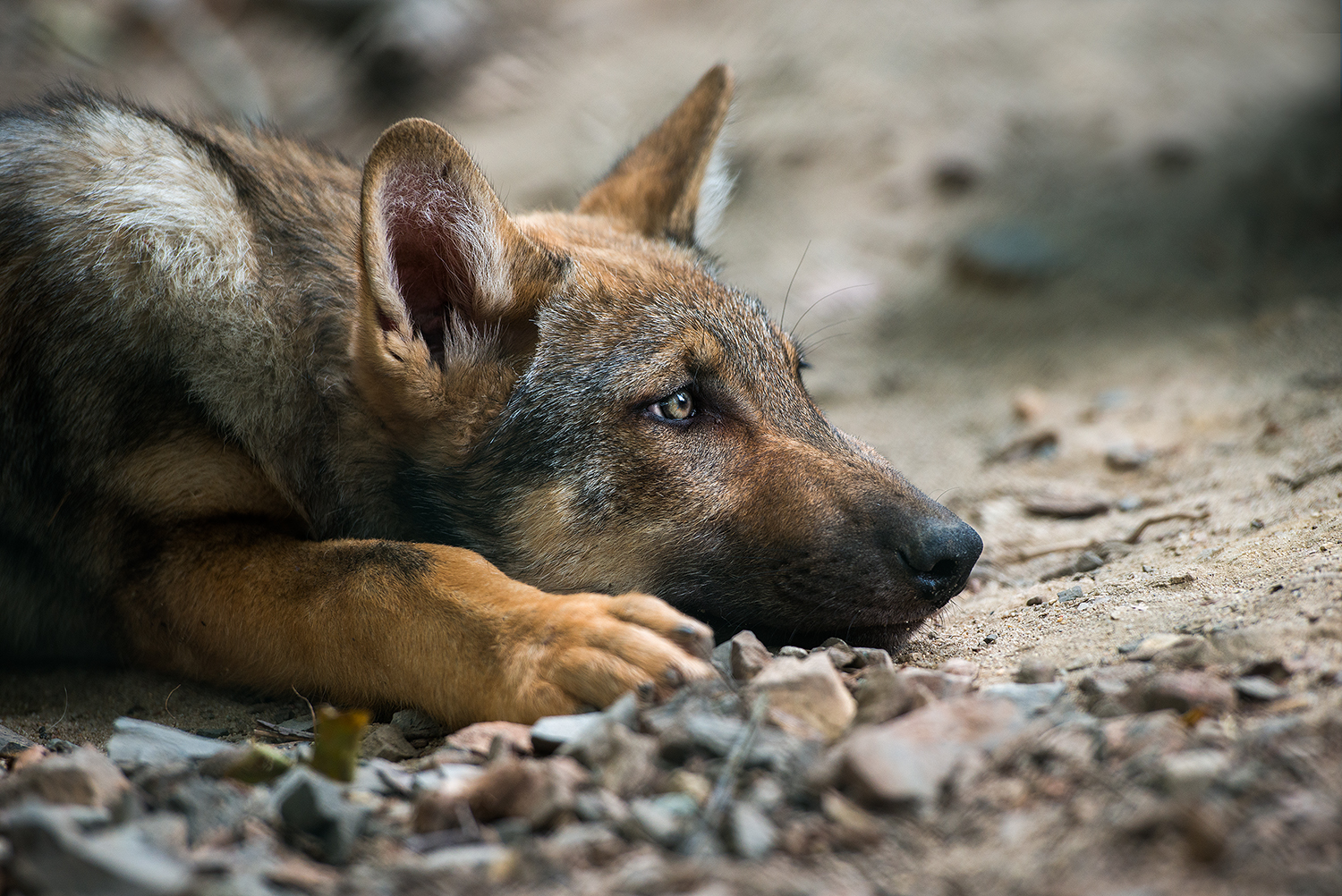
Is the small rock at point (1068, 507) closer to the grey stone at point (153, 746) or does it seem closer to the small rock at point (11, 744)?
the grey stone at point (153, 746)

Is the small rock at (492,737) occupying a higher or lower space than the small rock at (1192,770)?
lower

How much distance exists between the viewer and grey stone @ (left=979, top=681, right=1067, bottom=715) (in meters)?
2.40

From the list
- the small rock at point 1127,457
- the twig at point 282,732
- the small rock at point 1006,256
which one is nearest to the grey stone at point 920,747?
the twig at point 282,732

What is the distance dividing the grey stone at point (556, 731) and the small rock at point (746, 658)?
394 millimetres

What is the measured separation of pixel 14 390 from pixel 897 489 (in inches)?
114

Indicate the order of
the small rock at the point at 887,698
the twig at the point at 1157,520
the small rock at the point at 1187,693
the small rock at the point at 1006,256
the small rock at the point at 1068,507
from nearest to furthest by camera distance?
the small rock at the point at 1187,693, the small rock at the point at 887,698, the twig at the point at 1157,520, the small rock at the point at 1068,507, the small rock at the point at 1006,256

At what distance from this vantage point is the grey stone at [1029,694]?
7.87 feet

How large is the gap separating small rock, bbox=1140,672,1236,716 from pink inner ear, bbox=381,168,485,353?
2312mm

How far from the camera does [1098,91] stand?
28.7ft

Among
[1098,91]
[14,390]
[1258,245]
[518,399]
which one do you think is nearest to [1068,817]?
[518,399]

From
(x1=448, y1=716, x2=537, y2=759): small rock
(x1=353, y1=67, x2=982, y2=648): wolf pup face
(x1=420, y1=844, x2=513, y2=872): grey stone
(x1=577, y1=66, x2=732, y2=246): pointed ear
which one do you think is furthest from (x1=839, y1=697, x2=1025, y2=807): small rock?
(x1=577, y1=66, x2=732, y2=246): pointed ear

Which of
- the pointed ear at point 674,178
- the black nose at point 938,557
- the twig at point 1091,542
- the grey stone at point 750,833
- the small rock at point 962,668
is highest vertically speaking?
the pointed ear at point 674,178

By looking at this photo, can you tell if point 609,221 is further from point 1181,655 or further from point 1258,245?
point 1258,245

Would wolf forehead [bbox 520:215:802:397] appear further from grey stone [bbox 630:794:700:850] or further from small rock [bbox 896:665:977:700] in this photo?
grey stone [bbox 630:794:700:850]
